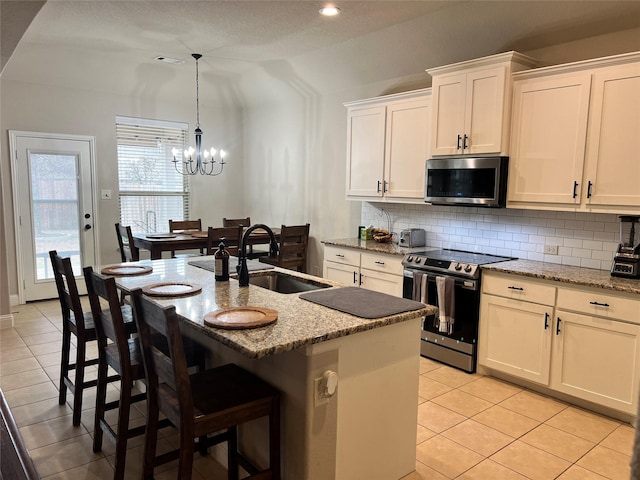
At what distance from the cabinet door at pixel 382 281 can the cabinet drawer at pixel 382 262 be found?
0.13 feet

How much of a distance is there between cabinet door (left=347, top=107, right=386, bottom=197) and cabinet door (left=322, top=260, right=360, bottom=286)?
0.78 m

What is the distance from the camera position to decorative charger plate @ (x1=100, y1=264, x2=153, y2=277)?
287cm

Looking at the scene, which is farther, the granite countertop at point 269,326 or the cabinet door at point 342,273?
the cabinet door at point 342,273

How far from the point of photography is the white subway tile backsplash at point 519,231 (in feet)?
11.4

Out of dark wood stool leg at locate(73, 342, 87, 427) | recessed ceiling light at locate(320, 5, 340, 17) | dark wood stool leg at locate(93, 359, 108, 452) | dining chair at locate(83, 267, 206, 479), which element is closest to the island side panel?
dining chair at locate(83, 267, 206, 479)

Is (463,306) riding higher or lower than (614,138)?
lower

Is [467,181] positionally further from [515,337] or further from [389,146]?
[515,337]

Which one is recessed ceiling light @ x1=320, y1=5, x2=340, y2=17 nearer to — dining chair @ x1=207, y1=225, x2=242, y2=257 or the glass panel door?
dining chair @ x1=207, y1=225, x2=242, y2=257

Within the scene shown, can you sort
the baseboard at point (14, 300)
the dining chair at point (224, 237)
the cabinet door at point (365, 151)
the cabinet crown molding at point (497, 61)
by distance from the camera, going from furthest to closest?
1. the baseboard at point (14, 300)
2. the dining chair at point (224, 237)
3. the cabinet door at point (365, 151)
4. the cabinet crown molding at point (497, 61)

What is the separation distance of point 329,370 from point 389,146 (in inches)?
122

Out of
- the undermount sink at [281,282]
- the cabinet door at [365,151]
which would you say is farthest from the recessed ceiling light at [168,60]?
the undermount sink at [281,282]

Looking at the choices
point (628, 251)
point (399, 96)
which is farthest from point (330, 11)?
point (628, 251)

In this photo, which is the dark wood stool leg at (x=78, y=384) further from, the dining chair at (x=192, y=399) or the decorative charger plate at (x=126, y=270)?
the dining chair at (x=192, y=399)

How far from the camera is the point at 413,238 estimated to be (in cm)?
457
